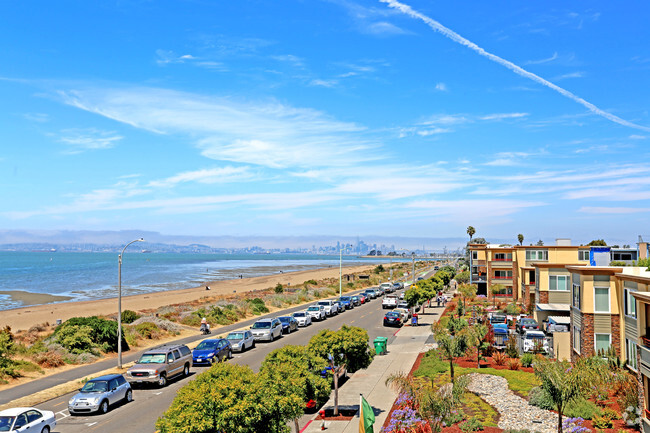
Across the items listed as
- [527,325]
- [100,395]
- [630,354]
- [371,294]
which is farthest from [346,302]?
[100,395]

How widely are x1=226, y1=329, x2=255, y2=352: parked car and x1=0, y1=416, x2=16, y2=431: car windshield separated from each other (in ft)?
59.5

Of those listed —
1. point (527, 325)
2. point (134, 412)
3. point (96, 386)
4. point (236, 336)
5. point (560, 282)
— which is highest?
point (560, 282)

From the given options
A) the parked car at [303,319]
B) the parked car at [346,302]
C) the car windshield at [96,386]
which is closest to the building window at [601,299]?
the car windshield at [96,386]

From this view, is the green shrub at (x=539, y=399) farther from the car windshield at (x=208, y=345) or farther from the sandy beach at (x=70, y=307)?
the sandy beach at (x=70, y=307)

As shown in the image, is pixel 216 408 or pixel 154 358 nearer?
pixel 216 408

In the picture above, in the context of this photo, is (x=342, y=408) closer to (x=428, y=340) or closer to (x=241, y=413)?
(x=241, y=413)

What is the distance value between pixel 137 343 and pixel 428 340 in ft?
71.8

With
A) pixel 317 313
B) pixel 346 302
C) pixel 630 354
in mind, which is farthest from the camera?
pixel 346 302

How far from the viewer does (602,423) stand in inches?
715

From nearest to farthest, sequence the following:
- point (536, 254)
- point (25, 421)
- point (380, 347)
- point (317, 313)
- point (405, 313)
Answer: point (25, 421), point (380, 347), point (317, 313), point (405, 313), point (536, 254)

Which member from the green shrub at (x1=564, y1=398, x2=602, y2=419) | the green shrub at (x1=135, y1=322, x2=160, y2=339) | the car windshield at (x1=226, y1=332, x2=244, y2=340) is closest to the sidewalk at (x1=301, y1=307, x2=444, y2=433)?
the green shrub at (x1=564, y1=398, x2=602, y2=419)

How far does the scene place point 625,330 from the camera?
24.6 m

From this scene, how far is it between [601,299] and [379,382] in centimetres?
1269

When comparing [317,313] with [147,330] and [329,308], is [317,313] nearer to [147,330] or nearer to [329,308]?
[329,308]
